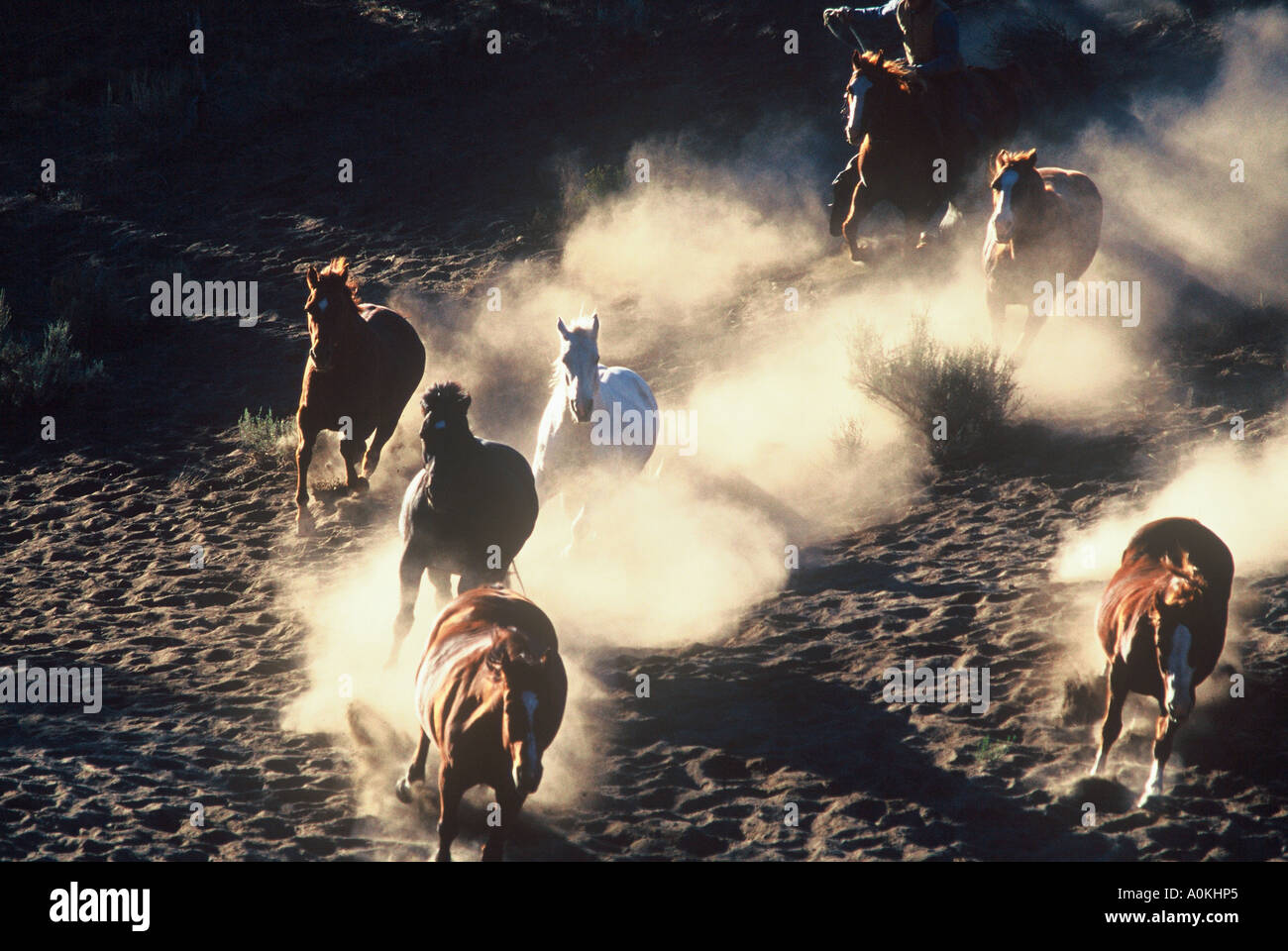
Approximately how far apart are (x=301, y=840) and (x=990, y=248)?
8210 millimetres

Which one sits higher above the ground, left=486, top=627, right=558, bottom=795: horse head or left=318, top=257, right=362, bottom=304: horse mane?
left=318, top=257, right=362, bottom=304: horse mane

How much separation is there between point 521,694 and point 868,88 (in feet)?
27.1

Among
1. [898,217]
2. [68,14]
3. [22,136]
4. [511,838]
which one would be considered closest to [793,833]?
[511,838]

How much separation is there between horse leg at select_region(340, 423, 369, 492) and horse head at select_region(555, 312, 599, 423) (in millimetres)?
2871

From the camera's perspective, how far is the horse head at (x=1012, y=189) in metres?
10.4

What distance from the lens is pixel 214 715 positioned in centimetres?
767

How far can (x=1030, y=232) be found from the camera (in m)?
10.9

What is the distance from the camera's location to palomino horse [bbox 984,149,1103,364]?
1066 centimetres

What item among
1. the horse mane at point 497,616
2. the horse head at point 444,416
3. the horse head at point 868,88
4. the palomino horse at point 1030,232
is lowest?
the horse mane at point 497,616

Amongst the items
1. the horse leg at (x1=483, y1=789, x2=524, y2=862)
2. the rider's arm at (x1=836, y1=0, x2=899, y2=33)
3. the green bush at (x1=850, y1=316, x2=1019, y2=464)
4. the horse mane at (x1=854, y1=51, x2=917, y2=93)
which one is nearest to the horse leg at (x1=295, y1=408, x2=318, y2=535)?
the green bush at (x1=850, y1=316, x2=1019, y2=464)

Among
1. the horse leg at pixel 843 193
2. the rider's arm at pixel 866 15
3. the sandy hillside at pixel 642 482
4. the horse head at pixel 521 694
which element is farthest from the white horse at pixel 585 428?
the rider's arm at pixel 866 15

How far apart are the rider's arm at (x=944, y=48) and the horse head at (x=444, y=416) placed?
7431 mm

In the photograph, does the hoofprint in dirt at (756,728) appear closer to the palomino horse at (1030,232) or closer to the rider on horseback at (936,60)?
the palomino horse at (1030,232)

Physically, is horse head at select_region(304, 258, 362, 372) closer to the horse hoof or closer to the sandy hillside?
the sandy hillside
